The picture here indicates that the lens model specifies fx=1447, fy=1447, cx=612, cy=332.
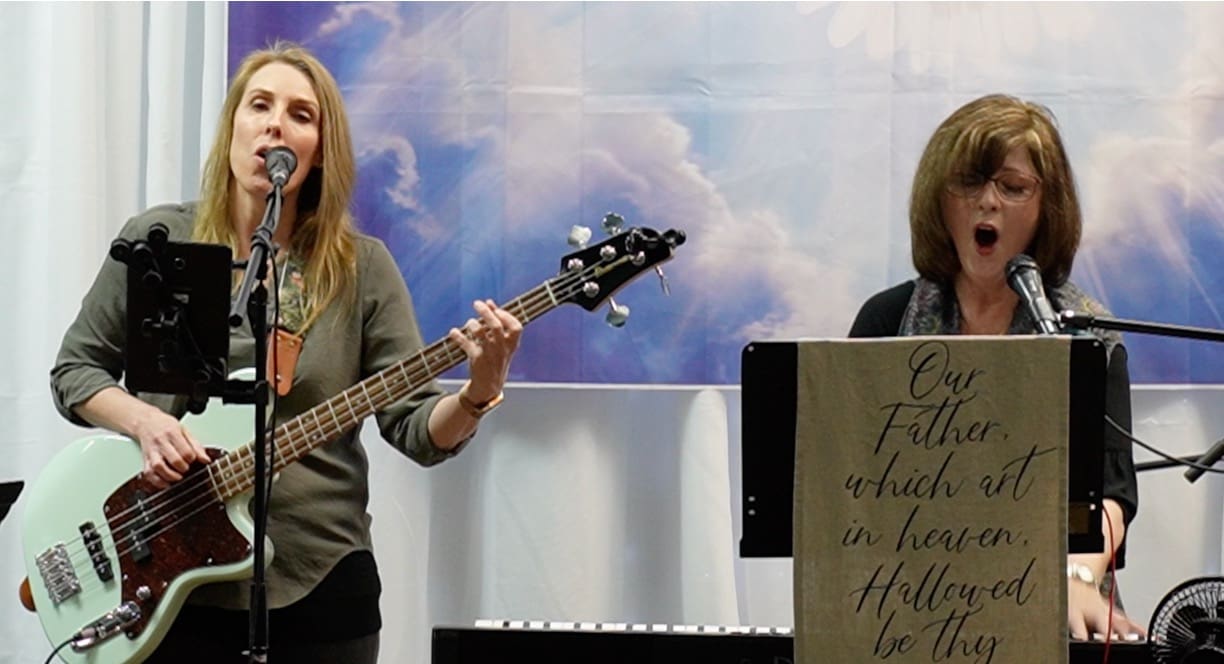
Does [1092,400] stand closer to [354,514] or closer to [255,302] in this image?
[255,302]

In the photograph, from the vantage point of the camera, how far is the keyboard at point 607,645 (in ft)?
5.27

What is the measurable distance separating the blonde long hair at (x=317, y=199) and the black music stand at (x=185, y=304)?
0.42 m

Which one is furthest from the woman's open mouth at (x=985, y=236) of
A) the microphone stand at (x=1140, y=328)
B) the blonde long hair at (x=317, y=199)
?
the blonde long hair at (x=317, y=199)

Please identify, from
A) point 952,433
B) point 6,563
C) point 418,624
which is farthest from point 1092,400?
point 6,563

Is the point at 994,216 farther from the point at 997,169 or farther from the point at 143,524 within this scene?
the point at 143,524

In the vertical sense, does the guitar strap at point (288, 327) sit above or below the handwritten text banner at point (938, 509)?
above

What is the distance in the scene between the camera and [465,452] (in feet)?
9.56

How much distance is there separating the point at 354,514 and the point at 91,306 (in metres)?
0.53

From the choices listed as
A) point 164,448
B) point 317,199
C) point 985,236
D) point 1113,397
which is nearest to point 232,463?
point 164,448

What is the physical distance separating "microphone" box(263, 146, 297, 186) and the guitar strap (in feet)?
0.84

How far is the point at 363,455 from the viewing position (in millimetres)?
2309

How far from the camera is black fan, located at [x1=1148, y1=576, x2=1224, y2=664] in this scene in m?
1.51

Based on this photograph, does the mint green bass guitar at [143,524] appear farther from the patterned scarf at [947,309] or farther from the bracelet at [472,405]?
the patterned scarf at [947,309]

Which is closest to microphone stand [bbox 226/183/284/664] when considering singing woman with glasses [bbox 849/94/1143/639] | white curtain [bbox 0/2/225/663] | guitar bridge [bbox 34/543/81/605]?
guitar bridge [bbox 34/543/81/605]
